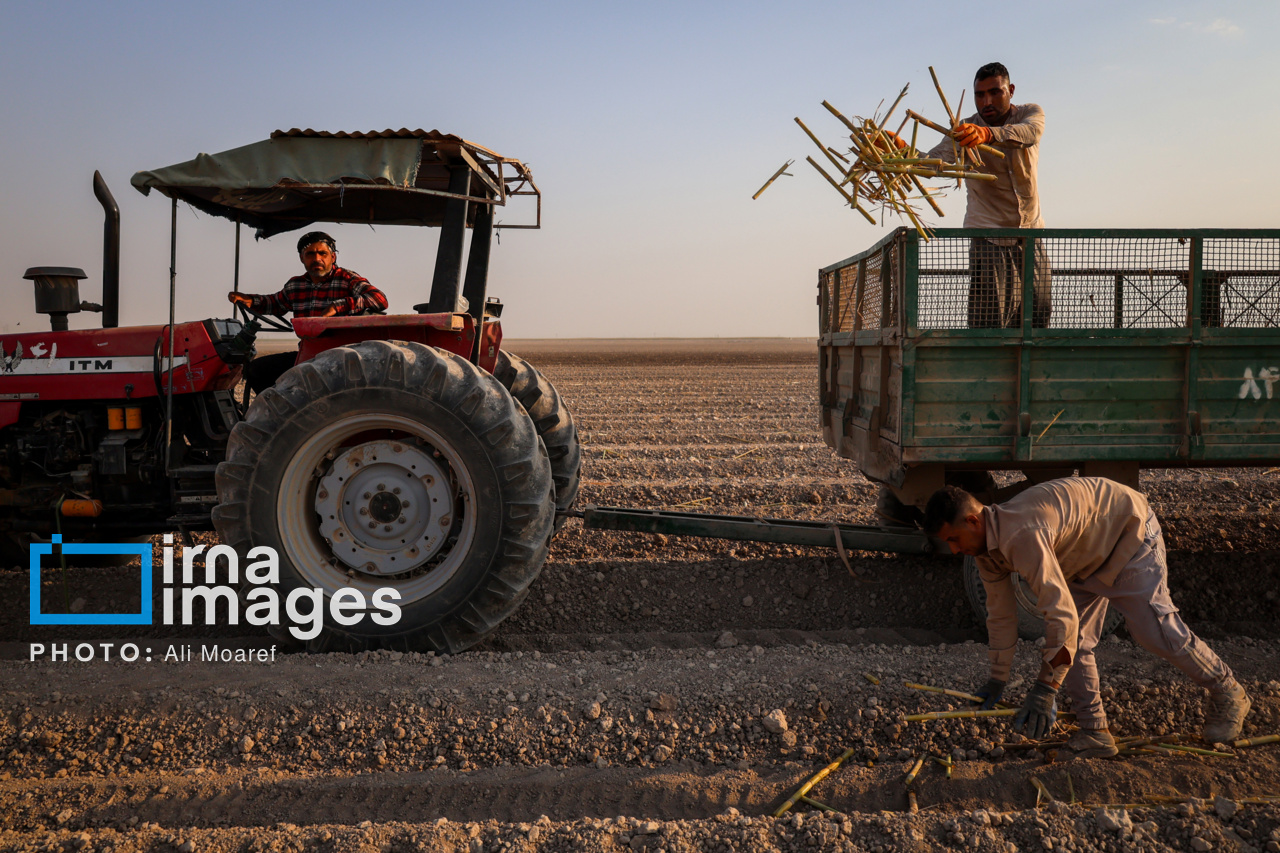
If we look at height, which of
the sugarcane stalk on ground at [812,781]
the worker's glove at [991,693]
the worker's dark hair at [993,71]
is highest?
the worker's dark hair at [993,71]

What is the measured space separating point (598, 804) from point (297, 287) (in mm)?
3194

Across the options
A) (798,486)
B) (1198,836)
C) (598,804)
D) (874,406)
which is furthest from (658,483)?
(1198,836)

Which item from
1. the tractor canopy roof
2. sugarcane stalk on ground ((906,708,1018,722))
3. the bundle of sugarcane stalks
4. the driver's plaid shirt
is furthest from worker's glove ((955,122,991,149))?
the driver's plaid shirt

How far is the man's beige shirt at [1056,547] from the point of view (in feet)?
9.55

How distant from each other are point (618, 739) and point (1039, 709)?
4.93ft

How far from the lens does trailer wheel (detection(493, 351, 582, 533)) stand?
191 inches

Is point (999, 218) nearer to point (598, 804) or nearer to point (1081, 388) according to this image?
point (1081, 388)

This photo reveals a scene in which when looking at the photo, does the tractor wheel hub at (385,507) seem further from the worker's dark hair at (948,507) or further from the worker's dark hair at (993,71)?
the worker's dark hair at (993,71)

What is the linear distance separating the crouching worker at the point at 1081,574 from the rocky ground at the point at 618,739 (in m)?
0.17

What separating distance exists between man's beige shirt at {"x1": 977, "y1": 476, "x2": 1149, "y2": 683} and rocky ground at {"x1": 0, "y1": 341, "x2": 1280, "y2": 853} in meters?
0.46

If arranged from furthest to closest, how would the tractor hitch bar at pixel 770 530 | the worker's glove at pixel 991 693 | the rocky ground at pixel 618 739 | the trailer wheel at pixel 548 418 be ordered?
1. the trailer wheel at pixel 548 418
2. the tractor hitch bar at pixel 770 530
3. the worker's glove at pixel 991 693
4. the rocky ground at pixel 618 739

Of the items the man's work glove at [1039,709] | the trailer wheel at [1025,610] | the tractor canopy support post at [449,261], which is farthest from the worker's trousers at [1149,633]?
the tractor canopy support post at [449,261]

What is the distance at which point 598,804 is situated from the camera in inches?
110

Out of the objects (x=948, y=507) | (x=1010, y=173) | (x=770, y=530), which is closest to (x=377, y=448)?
(x=770, y=530)
